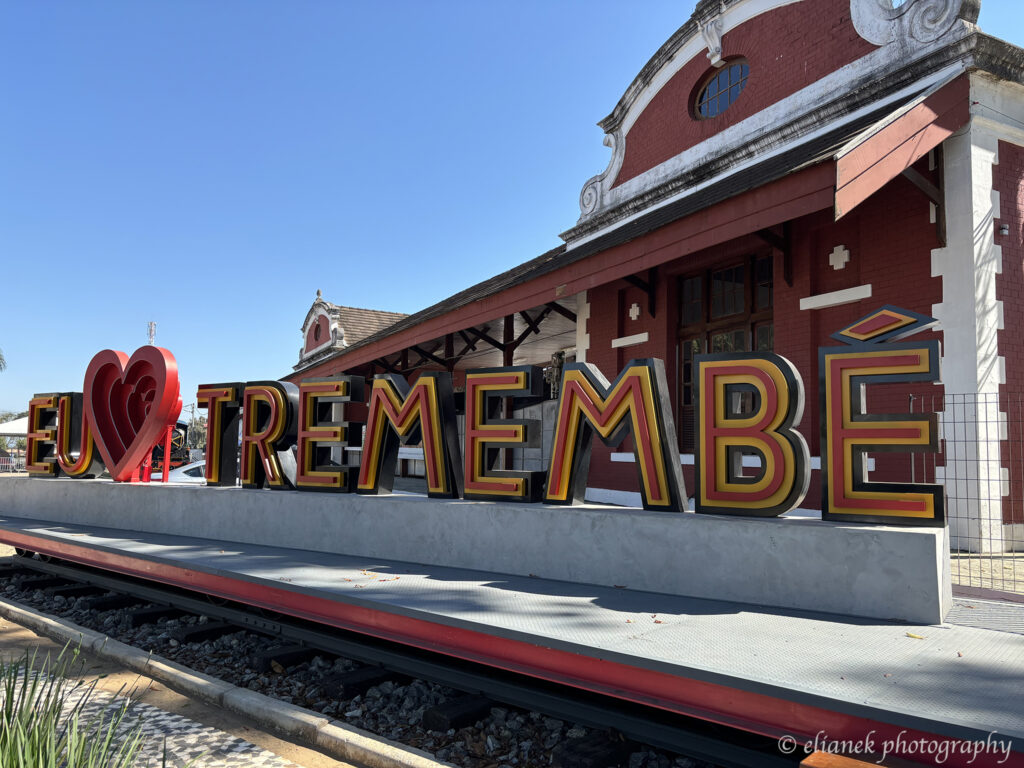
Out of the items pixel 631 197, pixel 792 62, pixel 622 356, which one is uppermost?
pixel 792 62

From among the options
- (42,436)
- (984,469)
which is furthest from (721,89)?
(42,436)

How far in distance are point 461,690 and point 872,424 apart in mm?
3054

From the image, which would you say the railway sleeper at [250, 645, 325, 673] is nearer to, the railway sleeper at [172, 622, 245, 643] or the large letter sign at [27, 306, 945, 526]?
the railway sleeper at [172, 622, 245, 643]

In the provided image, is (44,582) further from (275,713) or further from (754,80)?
(754,80)

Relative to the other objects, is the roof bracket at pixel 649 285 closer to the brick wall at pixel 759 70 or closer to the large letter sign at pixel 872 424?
the brick wall at pixel 759 70

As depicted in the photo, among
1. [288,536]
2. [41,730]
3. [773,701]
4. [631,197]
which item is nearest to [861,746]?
[773,701]

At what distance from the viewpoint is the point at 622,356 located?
472 inches

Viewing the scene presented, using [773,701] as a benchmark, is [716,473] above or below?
above

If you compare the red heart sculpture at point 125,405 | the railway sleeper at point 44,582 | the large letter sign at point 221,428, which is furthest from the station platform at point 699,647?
the railway sleeper at point 44,582

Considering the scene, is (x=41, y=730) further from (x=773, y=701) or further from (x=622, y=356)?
(x=622, y=356)

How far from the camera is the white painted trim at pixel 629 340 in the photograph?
11414 mm

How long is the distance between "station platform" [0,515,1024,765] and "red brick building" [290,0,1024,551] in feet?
7.39

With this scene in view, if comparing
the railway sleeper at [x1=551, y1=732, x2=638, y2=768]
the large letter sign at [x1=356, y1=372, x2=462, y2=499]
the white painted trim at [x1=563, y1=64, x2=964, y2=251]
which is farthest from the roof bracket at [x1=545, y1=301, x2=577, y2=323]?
the railway sleeper at [x1=551, y1=732, x2=638, y2=768]

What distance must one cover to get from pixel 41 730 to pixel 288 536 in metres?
4.56
